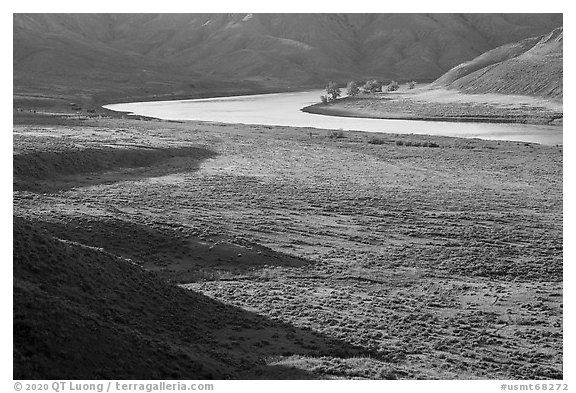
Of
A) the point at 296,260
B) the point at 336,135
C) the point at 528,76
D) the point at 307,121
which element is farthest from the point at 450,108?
the point at 296,260

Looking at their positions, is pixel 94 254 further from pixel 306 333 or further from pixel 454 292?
pixel 454 292

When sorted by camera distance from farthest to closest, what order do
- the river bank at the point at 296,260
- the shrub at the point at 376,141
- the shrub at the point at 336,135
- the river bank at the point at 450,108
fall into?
the river bank at the point at 450,108 < the shrub at the point at 336,135 < the shrub at the point at 376,141 < the river bank at the point at 296,260

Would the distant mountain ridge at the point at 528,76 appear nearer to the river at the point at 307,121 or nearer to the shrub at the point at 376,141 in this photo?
the river at the point at 307,121

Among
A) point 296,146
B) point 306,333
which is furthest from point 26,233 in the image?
point 296,146

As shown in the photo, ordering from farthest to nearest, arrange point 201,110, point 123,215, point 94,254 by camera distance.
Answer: point 201,110 → point 123,215 → point 94,254

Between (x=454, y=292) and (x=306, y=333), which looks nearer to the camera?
(x=306, y=333)

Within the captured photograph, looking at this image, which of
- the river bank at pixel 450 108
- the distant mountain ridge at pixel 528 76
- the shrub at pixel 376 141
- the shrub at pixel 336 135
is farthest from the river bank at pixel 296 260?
the distant mountain ridge at pixel 528 76

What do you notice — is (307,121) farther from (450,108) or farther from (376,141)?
(376,141)
